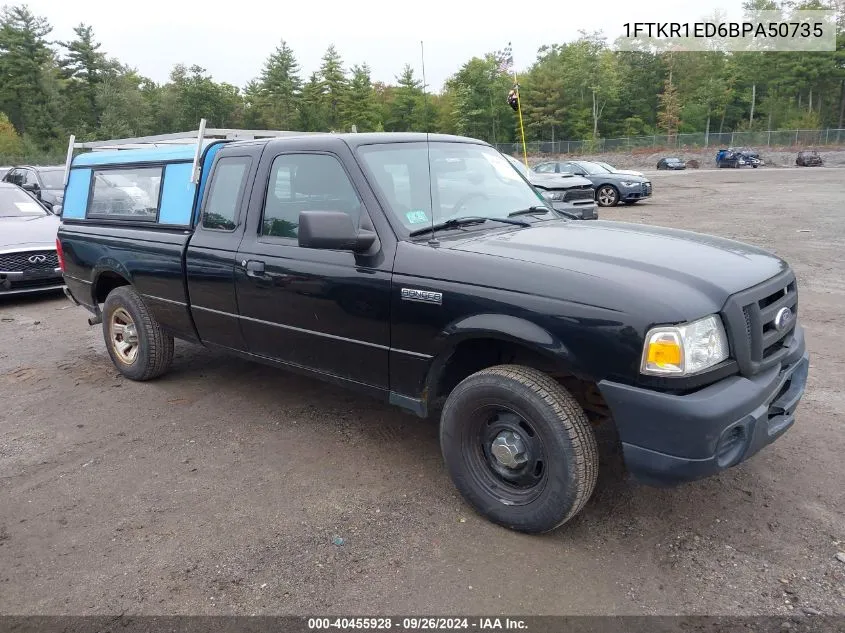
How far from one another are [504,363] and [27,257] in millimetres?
7710

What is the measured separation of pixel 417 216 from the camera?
11.8 ft

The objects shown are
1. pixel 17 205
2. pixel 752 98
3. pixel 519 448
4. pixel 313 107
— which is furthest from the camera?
pixel 752 98

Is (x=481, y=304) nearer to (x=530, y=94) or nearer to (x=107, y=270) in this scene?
(x=107, y=270)

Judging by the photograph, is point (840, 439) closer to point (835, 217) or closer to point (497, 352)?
point (497, 352)

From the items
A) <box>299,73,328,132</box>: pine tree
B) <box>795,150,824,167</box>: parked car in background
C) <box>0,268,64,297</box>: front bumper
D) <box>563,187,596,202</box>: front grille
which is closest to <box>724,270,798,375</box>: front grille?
<box>0,268,64,297</box>: front bumper

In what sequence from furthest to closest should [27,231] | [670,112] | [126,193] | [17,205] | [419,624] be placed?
[670,112] → [17,205] → [27,231] → [126,193] → [419,624]

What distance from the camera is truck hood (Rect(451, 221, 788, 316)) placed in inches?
109

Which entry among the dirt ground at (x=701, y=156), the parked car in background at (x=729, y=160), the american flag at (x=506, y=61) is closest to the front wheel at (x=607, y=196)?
the american flag at (x=506, y=61)

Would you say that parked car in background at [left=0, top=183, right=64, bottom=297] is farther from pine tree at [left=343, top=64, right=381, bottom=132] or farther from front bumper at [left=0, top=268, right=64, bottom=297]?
pine tree at [left=343, top=64, right=381, bottom=132]

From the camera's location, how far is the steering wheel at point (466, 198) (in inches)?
149

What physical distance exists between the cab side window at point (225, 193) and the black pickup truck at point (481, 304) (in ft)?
0.04

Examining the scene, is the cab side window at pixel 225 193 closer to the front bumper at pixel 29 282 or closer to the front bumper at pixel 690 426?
the front bumper at pixel 690 426

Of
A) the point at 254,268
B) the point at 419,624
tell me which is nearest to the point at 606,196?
the point at 254,268

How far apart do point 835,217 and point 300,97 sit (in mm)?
57453
